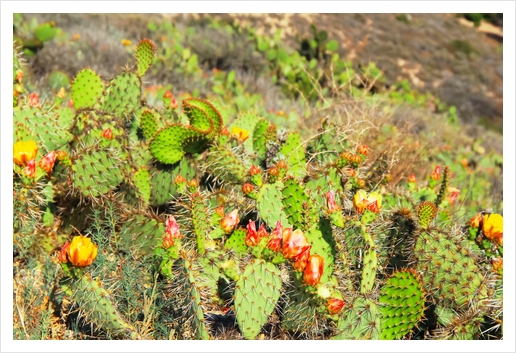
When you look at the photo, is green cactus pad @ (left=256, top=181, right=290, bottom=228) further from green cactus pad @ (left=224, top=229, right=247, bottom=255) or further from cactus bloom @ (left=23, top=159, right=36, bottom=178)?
cactus bloom @ (left=23, top=159, right=36, bottom=178)

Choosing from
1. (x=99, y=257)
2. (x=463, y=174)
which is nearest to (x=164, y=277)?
(x=99, y=257)

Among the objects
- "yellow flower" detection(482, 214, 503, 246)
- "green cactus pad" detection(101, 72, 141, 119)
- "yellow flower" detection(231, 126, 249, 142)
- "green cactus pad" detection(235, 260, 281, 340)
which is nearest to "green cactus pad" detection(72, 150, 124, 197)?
"green cactus pad" detection(101, 72, 141, 119)

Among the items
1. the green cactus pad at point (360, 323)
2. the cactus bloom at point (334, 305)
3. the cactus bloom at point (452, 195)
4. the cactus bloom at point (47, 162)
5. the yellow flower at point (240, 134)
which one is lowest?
the cactus bloom at point (452, 195)

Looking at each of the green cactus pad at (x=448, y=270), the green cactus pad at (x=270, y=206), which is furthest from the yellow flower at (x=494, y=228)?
the green cactus pad at (x=270, y=206)

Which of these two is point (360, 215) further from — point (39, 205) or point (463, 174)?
point (463, 174)

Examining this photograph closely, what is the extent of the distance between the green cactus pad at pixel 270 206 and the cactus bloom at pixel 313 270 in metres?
0.72

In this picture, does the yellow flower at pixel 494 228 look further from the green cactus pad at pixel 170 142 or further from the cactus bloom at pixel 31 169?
the cactus bloom at pixel 31 169

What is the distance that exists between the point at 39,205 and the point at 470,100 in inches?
495

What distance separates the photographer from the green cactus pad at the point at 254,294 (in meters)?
2.51

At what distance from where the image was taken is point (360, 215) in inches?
115

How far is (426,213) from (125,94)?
205 centimetres

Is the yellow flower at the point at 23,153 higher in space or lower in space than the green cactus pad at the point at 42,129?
higher

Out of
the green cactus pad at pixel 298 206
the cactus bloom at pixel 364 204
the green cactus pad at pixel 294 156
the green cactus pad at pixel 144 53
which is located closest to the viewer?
the cactus bloom at pixel 364 204

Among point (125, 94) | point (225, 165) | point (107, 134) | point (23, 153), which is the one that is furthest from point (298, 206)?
point (125, 94)
